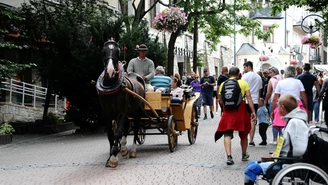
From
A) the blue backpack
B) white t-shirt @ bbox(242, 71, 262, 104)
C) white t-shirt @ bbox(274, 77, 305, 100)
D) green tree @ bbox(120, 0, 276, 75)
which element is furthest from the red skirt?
green tree @ bbox(120, 0, 276, 75)

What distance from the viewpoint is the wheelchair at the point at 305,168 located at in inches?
269

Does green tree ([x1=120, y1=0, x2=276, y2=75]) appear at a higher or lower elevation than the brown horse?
higher

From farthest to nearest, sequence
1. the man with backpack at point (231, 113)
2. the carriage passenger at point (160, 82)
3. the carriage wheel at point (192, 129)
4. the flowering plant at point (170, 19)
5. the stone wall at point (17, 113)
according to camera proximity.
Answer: the stone wall at point (17, 113), the flowering plant at point (170, 19), the carriage wheel at point (192, 129), the carriage passenger at point (160, 82), the man with backpack at point (231, 113)

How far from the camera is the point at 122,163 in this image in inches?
451

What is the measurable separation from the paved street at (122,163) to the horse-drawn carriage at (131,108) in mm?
435

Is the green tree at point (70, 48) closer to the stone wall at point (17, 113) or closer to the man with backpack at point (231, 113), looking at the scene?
the stone wall at point (17, 113)

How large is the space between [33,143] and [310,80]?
8289 millimetres

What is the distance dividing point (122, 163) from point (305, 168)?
5.25m

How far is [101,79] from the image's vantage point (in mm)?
11203

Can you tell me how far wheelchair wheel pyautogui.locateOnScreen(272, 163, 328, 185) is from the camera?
268 inches

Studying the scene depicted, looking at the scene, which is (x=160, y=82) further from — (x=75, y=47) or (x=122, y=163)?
(x=75, y=47)

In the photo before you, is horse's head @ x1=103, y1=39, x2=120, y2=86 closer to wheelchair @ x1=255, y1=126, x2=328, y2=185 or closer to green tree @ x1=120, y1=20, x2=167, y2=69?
wheelchair @ x1=255, y1=126, x2=328, y2=185

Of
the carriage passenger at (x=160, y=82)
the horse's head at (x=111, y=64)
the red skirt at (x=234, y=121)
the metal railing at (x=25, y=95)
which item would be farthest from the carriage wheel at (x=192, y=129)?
the metal railing at (x=25, y=95)

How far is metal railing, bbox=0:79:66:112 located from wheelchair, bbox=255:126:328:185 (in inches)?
625
